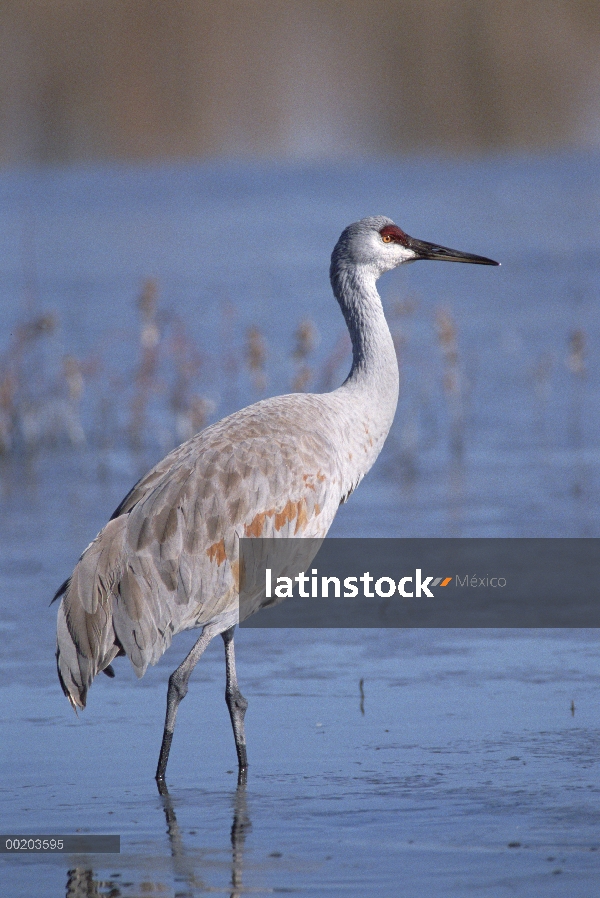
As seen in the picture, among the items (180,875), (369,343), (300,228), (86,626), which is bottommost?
(180,875)

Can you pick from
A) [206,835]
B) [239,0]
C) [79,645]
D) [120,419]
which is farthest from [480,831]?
[239,0]

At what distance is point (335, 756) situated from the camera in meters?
5.15

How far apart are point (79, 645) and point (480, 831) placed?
1.48 m

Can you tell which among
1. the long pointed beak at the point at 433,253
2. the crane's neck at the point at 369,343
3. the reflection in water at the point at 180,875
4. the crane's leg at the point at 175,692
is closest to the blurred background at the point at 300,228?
the long pointed beak at the point at 433,253

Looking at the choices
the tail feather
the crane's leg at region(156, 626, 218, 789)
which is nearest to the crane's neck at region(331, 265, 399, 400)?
the crane's leg at region(156, 626, 218, 789)

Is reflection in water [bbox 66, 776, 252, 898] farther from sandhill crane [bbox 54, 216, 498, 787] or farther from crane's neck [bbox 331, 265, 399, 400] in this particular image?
crane's neck [bbox 331, 265, 399, 400]

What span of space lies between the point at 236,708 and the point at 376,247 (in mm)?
1924

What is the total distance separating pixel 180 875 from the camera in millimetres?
4242

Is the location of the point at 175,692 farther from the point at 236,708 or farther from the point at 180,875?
the point at 180,875

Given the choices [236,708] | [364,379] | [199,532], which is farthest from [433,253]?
[236,708]

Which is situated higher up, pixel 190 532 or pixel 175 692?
pixel 190 532

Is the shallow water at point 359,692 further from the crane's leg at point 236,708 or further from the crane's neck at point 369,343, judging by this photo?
the crane's neck at point 369,343

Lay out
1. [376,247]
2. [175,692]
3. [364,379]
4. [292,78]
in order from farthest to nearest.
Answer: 1. [292,78]
2. [376,247]
3. [364,379]
4. [175,692]

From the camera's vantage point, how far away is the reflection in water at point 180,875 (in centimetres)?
416
